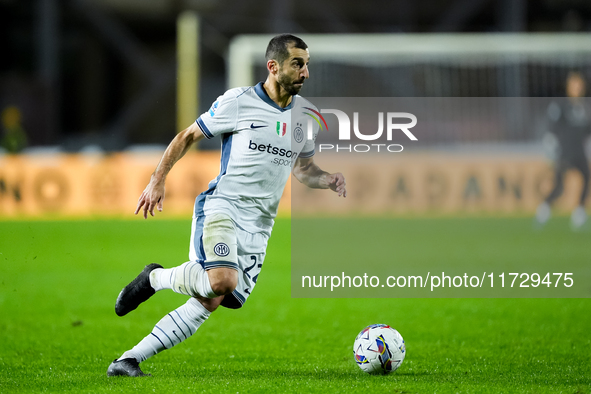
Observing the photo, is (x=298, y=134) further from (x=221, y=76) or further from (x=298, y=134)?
(x=221, y=76)

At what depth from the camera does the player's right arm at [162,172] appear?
16.5 feet

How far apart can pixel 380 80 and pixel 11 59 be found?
13228 mm

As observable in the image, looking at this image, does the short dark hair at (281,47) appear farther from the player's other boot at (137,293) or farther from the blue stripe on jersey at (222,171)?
the player's other boot at (137,293)

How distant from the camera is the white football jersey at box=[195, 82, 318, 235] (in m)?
5.29

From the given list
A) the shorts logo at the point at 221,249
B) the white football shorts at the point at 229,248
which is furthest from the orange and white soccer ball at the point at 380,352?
the shorts logo at the point at 221,249

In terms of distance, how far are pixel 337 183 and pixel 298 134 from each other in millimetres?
422

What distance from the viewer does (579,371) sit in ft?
18.0

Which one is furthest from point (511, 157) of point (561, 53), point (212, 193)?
point (212, 193)

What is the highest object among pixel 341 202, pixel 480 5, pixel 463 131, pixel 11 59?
pixel 480 5

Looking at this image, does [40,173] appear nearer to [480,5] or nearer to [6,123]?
[6,123]

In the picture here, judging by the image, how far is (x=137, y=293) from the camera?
5320 mm

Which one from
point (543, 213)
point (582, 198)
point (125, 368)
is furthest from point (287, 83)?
point (543, 213)

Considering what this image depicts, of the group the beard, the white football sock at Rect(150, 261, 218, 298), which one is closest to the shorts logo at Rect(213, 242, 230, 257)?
the white football sock at Rect(150, 261, 218, 298)

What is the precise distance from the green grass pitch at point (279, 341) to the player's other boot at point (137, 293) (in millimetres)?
481
